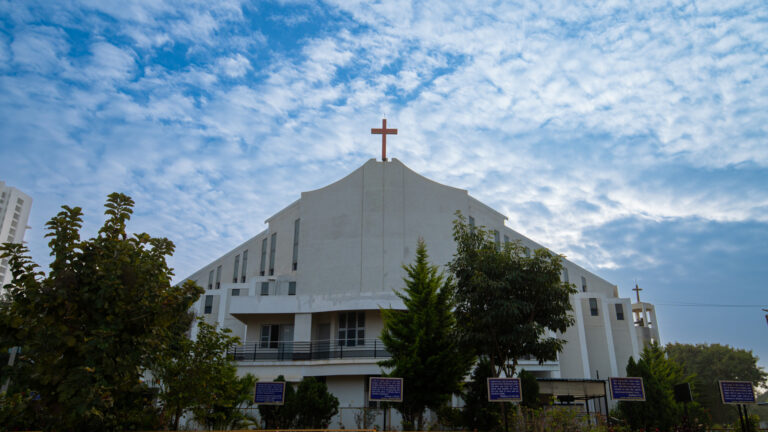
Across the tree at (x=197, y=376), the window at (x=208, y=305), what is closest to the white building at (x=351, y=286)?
the window at (x=208, y=305)

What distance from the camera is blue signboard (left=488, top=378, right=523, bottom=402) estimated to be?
47.8ft

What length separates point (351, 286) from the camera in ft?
108

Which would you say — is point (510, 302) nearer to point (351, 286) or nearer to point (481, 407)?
point (481, 407)

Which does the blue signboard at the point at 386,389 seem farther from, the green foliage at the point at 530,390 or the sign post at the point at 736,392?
the sign post at the point at 736,392

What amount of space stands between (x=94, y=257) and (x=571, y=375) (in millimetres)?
37573

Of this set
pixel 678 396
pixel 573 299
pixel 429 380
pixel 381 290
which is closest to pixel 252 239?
pixel 381 290

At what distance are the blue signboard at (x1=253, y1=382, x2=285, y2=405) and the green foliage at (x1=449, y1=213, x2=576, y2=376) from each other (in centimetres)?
647

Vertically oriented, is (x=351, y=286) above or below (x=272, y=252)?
below

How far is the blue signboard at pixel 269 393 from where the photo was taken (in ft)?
54.5

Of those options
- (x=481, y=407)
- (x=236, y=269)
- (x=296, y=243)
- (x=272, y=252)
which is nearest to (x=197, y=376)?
(x=481, y=407)

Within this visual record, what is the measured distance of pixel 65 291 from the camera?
28.5ft

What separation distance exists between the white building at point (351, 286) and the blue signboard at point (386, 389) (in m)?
9.65

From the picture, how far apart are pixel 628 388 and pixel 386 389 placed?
7.26 metres

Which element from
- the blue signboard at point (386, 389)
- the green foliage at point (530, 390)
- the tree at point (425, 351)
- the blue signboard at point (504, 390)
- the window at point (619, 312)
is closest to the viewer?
the blue signboard at point (504, 390)
